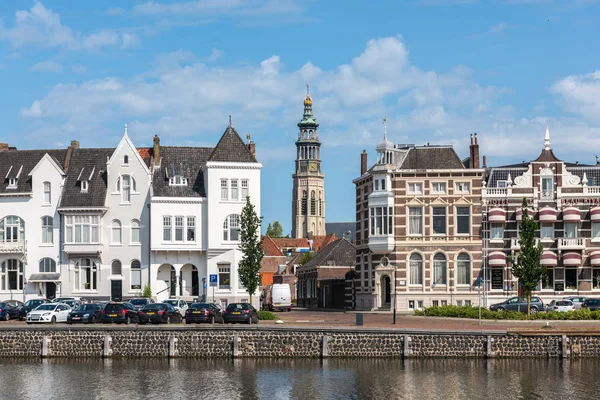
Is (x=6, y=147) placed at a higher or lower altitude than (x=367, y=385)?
higher

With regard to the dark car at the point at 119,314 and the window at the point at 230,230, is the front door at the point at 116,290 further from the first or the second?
the dark car at the point at 119,314

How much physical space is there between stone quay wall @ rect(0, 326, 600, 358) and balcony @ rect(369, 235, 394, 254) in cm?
2784

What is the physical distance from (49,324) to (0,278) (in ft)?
82.6

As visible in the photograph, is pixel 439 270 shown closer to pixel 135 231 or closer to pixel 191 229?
pixel 191 229

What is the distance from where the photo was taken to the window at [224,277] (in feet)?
289

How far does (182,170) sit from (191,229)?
539cm

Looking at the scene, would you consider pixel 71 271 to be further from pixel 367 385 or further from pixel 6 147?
pixel 367 385

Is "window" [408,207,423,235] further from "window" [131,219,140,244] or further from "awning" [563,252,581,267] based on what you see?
"window" [131,219,140,244]

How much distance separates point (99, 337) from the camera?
60812 millimetres

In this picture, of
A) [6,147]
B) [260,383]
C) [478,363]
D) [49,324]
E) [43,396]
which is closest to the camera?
[43,396]

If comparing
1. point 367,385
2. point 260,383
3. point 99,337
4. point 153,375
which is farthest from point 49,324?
point 367,385

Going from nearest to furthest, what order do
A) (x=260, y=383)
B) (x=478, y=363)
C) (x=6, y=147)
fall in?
(x=260, y=383), (x=478, y=363), (x=6, y=147)

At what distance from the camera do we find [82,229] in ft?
292

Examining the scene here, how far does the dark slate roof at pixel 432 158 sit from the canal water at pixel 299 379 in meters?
31.8
